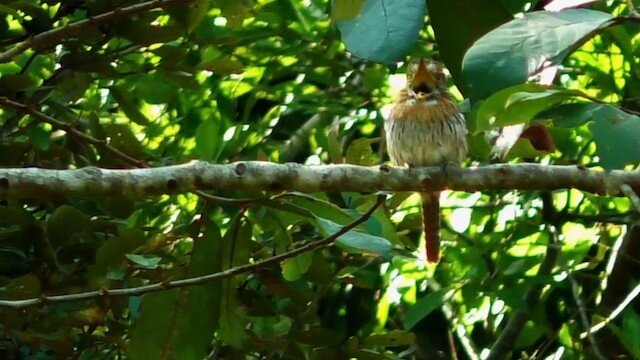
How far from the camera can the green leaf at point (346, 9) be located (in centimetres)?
145

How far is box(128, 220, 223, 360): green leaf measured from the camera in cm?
223

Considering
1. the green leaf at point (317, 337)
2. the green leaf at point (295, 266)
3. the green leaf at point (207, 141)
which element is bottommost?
the green leaf at point (317, 337)

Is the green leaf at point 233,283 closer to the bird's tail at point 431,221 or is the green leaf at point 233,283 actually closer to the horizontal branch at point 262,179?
the horizontal branch at point 262,179

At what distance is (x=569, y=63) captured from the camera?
151 inches

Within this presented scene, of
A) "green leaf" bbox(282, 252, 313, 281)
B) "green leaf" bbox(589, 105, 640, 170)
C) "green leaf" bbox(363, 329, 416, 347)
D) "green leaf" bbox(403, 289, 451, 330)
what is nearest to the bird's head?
"green leaf" bbox(403, 289, 451, 330)

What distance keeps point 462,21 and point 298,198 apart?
2.68 feet

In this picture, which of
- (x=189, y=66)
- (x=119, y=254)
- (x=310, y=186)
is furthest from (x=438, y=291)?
(x=310, y=186)

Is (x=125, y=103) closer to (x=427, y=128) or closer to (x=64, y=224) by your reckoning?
(x=64, y=224)

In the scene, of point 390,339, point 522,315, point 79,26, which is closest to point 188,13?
point 79,26

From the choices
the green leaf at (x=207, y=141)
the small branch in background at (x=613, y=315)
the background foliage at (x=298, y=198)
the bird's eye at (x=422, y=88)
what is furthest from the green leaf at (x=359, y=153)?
the small branch in background at (x=613, y=315)

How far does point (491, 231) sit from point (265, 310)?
1.44 metres

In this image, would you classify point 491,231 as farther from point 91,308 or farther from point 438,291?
point 91,308

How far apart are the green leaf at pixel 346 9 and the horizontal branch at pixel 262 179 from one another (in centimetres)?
60

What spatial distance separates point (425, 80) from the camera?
12.0 feet
